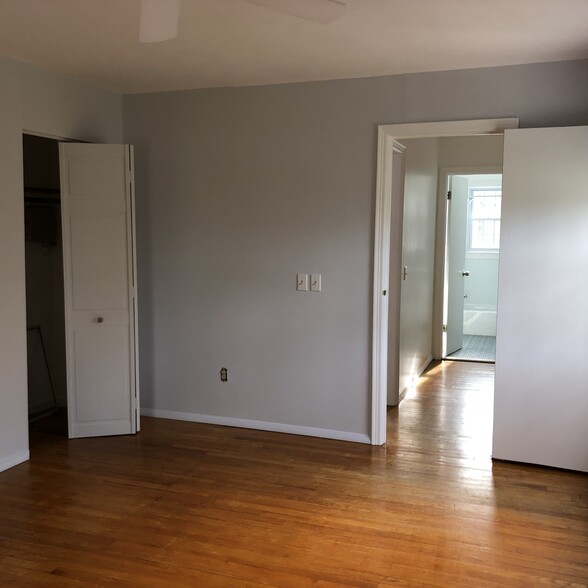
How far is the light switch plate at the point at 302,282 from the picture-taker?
454 centimetres

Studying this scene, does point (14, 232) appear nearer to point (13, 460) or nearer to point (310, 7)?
point (13, 460)

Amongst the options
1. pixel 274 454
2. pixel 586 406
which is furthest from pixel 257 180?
pixel 586 406

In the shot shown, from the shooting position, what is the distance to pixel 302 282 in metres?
4.55

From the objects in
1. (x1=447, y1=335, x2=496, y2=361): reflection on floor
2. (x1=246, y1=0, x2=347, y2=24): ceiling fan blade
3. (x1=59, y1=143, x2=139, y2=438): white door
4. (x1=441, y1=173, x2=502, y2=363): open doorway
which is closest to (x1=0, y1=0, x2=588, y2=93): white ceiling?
(x1=246, y1=0, x2=347, y2=24): ceiling fan blade

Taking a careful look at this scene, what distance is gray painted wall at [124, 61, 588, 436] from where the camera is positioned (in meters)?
4.34

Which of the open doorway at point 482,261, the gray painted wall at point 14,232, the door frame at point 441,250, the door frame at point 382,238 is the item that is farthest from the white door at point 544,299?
the open doorway at point 482,261

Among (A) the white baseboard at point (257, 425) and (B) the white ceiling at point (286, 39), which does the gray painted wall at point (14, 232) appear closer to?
(B) the white ceiling at point (286, 39)

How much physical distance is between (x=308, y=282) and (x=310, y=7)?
7.85 ft

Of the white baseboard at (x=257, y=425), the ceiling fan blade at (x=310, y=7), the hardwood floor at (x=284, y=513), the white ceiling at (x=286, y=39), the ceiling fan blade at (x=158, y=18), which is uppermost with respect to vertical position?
the white ceiling at (x=286, y=39)

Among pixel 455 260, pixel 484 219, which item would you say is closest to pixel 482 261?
pixel 484 219

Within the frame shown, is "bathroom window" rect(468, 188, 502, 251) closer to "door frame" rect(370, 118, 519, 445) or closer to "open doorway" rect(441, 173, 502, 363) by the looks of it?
"open doorway" rect(441, 173, 502, 363)

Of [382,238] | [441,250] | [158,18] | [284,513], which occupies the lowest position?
[284,513]

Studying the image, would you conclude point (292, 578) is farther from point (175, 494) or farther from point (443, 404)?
point (443, 404)

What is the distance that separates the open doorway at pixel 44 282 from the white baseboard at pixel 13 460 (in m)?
0.91
